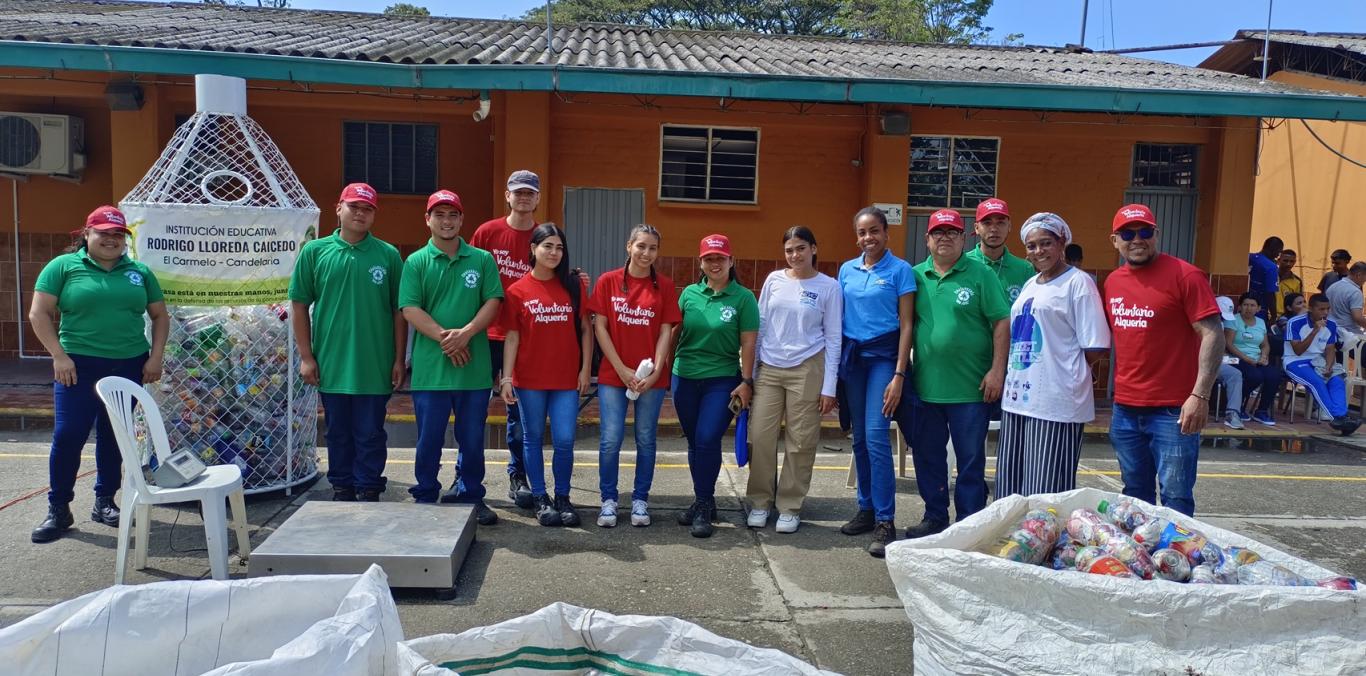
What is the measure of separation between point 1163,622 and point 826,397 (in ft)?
8.23

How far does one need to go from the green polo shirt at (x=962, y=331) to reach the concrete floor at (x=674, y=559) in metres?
1.03

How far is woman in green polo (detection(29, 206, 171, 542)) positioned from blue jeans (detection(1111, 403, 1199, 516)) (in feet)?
16.8

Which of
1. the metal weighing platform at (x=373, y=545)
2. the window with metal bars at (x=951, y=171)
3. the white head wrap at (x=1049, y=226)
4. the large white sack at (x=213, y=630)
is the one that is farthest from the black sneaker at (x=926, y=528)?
the window with metal bars at (x=951, y=171)

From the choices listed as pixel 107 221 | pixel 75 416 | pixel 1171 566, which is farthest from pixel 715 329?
pixel 75 416

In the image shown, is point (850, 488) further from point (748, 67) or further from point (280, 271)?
point (748, 67)

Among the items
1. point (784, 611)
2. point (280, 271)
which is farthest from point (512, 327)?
point (784, 611)

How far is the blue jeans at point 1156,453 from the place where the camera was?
424 centimetres

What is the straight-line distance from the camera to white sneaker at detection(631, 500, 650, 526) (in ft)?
18.0

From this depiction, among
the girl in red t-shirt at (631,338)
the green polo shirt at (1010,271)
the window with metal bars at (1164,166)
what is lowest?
the girl in red t-shirt at (631,338)

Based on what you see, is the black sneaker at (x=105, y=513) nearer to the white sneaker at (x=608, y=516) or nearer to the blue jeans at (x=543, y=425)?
the blue jeans at (x=543, y=425)

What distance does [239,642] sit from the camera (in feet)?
8.86

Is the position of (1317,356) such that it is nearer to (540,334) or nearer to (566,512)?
(566,512)

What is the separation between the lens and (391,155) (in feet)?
38.3

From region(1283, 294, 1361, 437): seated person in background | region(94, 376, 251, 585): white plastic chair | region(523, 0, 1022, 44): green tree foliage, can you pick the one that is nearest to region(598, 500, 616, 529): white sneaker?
region(94, 376, 251, 585): white plastic chair
